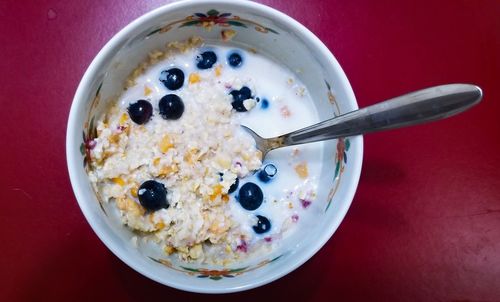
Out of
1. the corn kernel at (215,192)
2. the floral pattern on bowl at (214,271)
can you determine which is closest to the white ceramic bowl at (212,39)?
the floral pattern on bowl at (214,271)

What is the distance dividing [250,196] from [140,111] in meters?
0.20

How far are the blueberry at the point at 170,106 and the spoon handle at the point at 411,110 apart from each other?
226 millimetres

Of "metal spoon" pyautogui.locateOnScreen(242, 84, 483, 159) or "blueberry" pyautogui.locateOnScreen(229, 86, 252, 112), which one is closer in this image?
"metal spoon" pyautogui.locateOnScreen(242, 84, 483, 159)

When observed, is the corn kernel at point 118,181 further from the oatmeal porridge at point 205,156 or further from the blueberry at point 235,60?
the blueberry at point 235,60

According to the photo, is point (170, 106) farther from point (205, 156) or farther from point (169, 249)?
point (169, 249)

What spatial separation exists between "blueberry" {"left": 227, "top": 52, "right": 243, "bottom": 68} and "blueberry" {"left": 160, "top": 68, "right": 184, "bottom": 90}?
0.28 feet

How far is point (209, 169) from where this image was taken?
0.66 meters

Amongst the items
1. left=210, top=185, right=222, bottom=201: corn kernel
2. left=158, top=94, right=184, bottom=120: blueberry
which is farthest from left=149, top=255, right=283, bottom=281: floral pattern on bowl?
left=158, top=94, right=184, bottom=120: blueberry

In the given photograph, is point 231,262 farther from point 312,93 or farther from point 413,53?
point 413,53

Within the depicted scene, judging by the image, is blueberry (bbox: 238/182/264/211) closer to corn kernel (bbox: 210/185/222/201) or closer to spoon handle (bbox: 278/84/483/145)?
corn kernel (bbox: 210/185/222/201)

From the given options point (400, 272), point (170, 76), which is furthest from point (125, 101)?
point (400, 272)

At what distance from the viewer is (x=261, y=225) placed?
688 mm

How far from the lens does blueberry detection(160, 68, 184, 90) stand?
0.70 meters

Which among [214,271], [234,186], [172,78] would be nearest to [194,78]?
[172,78]
